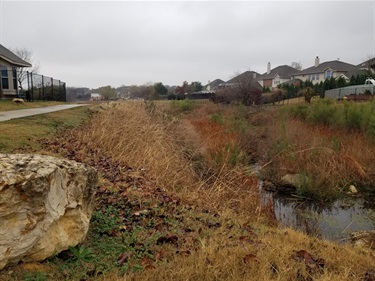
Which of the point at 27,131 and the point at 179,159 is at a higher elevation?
the point at 27,131

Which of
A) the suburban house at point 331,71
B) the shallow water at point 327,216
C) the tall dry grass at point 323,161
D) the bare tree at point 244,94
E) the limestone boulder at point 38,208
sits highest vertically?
the suburban house at point 331,71

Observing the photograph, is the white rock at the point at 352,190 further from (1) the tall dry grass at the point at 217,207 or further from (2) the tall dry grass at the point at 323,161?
(1) the tall dry grass at the point at 217,207

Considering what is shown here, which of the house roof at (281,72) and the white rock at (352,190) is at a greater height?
the house roof at (281,72)

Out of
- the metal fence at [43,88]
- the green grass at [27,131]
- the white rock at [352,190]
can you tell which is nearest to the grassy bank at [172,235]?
the green grass at [27,131]

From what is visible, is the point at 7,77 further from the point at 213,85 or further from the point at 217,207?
the point at 213,85

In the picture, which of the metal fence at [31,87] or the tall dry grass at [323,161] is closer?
the tall dry grass at [323,161]

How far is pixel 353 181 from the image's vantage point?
1141 cm

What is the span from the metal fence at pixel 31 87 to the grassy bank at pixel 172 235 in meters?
14.3

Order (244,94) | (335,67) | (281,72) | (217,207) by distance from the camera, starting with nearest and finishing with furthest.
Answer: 1. (217,207)
2. (244,94)
3. (335,67)
4. (281,72)

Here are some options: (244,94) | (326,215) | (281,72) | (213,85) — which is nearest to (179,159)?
(326,215)

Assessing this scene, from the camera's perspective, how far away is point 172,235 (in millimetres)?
4066

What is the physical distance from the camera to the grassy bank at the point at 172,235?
124 inches

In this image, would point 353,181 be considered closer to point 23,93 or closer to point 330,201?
point 330,201

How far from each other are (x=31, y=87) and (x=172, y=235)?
20.4 metres
